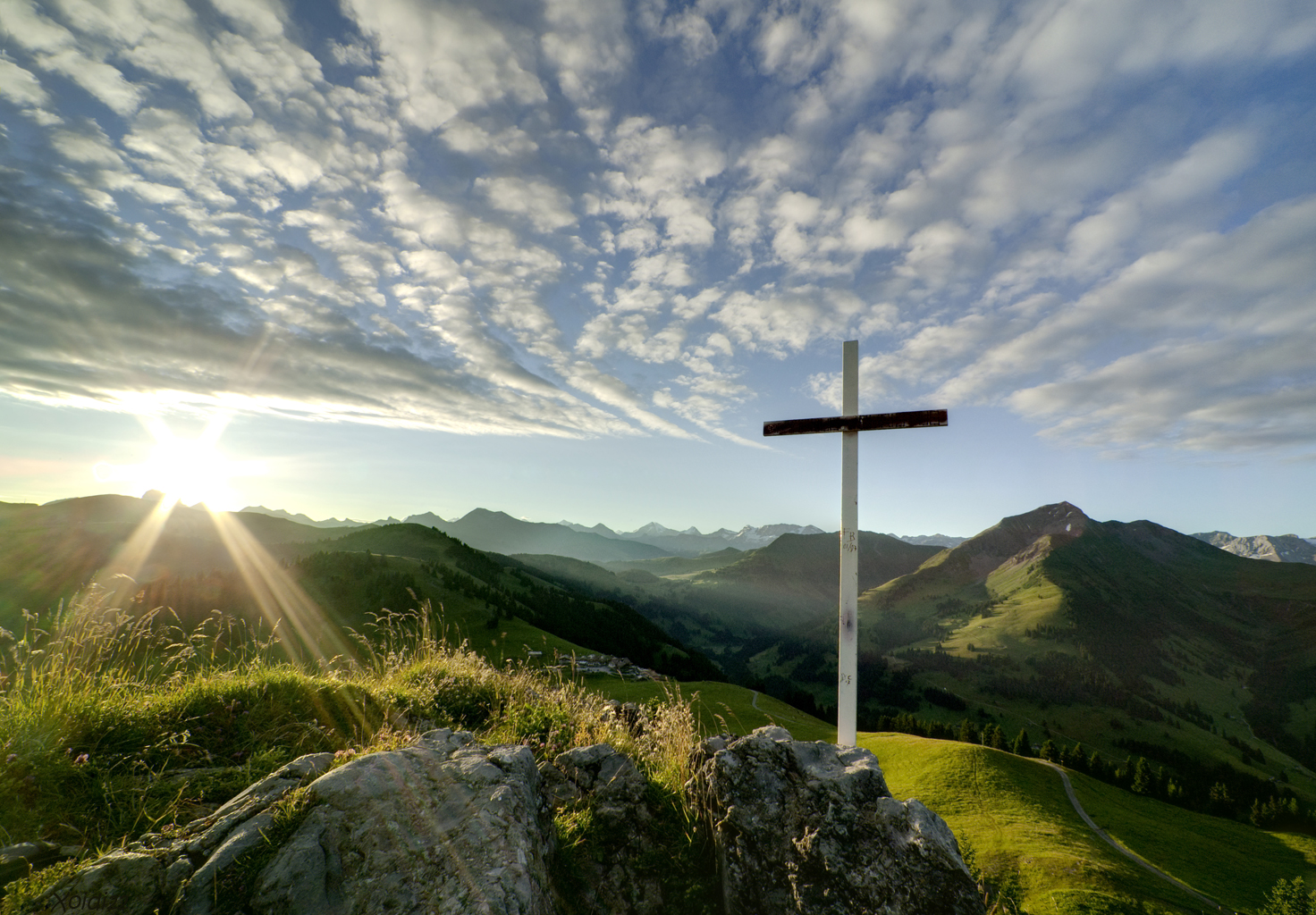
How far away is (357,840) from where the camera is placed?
4.16 meters

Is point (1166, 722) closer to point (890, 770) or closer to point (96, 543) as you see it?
point (890, 770)

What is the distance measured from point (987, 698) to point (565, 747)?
238493 millimetres

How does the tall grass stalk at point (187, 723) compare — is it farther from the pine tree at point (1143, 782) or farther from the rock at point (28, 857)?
the pine tree at point (1143, 782)

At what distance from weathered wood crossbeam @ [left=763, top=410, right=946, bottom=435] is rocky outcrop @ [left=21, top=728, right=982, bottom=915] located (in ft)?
16.3

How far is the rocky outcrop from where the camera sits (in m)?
3.80

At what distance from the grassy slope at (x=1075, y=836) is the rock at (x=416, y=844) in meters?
8.02

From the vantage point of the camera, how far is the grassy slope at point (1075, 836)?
14.5m

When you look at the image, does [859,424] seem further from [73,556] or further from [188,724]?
[73,556]

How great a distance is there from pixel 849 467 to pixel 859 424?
30.9 inches

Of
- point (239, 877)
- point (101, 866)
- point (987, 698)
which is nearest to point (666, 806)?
point (239, 877)

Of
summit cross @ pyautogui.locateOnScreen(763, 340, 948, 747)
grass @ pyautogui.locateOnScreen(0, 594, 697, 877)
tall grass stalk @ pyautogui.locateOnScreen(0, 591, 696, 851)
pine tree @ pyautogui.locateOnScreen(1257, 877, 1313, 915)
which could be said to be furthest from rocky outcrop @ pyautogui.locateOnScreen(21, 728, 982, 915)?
pine tree @ pyautogui.locateOnScreen(1257, 877, 1313, 915)

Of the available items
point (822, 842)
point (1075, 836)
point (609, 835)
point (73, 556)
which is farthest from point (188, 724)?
point (73, 556)

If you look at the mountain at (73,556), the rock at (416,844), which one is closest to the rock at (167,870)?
the rock at (416,844)

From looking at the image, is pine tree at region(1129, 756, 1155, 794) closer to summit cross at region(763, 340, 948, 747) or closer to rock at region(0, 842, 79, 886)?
summit cross at region(763, 340, 948, 747)
